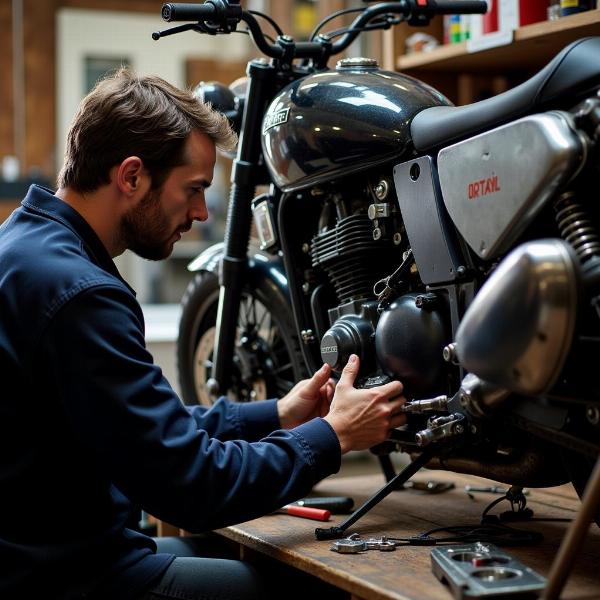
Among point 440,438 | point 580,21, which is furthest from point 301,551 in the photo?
point 580,21

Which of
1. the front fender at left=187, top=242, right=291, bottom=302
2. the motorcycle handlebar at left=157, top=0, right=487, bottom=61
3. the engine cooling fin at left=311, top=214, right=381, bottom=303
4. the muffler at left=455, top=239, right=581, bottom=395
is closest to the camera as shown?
the muffler at left=455, top=239, right=581, bottom=395

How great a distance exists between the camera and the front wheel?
1.94m

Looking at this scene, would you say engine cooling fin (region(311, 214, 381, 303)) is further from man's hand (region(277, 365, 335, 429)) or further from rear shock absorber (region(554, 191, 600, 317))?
rear shock absorber (region(554, 191, 600, 317))

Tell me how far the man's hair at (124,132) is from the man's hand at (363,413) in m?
0.41

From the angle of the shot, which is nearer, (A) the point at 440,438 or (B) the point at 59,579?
(B) the point at 59,579

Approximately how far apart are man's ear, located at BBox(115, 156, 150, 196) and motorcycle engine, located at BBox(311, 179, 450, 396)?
0.36 metres

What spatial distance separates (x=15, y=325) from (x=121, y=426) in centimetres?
19

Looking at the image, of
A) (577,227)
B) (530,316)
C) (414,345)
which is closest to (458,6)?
(414,345)

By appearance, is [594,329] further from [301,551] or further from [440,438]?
[301,551]

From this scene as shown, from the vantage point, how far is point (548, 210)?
123 centimetres

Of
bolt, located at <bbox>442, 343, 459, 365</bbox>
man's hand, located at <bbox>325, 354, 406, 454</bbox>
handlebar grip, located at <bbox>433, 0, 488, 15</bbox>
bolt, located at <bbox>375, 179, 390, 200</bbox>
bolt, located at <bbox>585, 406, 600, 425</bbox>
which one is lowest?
man's hand, located at <bbox>325, 354, 406, 454</bbox>

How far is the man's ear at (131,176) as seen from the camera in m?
1.40

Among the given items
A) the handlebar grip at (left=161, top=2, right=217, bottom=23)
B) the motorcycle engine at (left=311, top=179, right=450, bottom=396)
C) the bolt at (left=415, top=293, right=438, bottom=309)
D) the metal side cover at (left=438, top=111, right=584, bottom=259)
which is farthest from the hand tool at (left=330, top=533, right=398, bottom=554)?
the handlebar grip at (left=161, top=2, right=217, bottom=23)

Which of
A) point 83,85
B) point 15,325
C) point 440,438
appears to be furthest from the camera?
point 83,85
